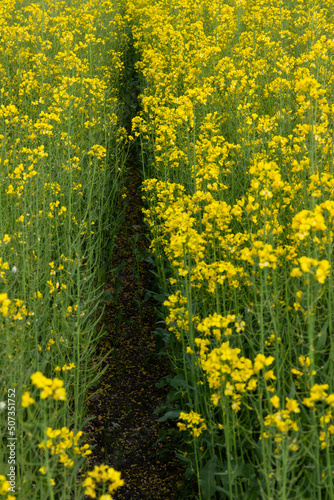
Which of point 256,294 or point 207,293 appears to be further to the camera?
point 207,293

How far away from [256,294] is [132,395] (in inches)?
54.6

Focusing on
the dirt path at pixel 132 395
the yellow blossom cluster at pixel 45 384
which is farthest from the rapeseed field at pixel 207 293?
the dirt path at pixel 132 395

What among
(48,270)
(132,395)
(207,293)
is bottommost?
(132,395)

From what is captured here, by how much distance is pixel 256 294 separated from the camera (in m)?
2.67

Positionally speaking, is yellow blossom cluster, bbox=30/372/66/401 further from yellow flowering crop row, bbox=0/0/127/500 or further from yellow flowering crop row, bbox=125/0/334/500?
yellow flowering crop row, bbox=125/0/334/500

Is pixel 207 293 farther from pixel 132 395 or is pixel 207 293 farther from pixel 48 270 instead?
pixel 132 395

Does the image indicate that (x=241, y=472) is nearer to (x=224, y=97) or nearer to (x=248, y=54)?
(x=224, y=97)

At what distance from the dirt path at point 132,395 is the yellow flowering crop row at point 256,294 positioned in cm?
39

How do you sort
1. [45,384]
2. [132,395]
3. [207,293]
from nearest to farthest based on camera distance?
[45,384] → [207,293] → [132,395]

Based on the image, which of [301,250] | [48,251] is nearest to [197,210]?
[301,250]

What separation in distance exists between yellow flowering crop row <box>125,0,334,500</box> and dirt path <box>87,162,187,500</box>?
392 millimetres

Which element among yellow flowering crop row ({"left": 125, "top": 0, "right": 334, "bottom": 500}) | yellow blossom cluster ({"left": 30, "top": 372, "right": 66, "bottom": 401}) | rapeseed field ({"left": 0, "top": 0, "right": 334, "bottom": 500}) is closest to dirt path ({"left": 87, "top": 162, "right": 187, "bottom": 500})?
rapeseed field ({"left": 0, "top": 0, "right": 334, "bottom": 500})

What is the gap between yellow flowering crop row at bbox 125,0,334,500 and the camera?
191 cm

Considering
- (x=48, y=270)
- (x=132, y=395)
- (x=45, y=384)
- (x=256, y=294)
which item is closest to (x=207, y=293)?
(x=256, y=294)
